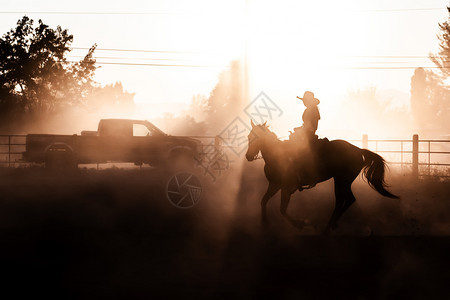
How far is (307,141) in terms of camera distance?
9.48 meters

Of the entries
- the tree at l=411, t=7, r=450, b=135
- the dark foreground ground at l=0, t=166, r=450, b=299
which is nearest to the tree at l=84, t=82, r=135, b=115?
the tree at l=411, t=7, r=450, b=135

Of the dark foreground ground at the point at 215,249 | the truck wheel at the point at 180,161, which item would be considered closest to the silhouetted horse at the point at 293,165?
the dark foreground ground at the point at 215,249

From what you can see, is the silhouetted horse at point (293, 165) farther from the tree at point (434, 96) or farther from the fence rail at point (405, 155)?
the tree at point (434, 96)

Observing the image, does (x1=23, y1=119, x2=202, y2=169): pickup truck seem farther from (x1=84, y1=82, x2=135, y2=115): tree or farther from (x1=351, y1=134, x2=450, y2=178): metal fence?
(x1=84, y1=82, x2=135, y2=115): tree

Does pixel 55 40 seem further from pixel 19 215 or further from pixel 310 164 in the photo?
pixel 310 164

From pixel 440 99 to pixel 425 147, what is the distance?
1824 centimetres

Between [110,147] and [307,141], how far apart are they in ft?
39.2

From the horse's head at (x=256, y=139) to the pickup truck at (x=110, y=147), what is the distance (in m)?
10.7

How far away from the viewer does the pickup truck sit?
19469 mm

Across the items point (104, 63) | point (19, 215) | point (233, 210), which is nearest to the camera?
point (19, 215)

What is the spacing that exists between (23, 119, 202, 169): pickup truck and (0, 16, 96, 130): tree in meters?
20.0

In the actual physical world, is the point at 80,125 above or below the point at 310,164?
above

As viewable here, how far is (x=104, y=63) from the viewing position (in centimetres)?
4516

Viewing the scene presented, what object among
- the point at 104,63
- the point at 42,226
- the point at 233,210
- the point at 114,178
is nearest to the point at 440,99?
the point at 104,63
